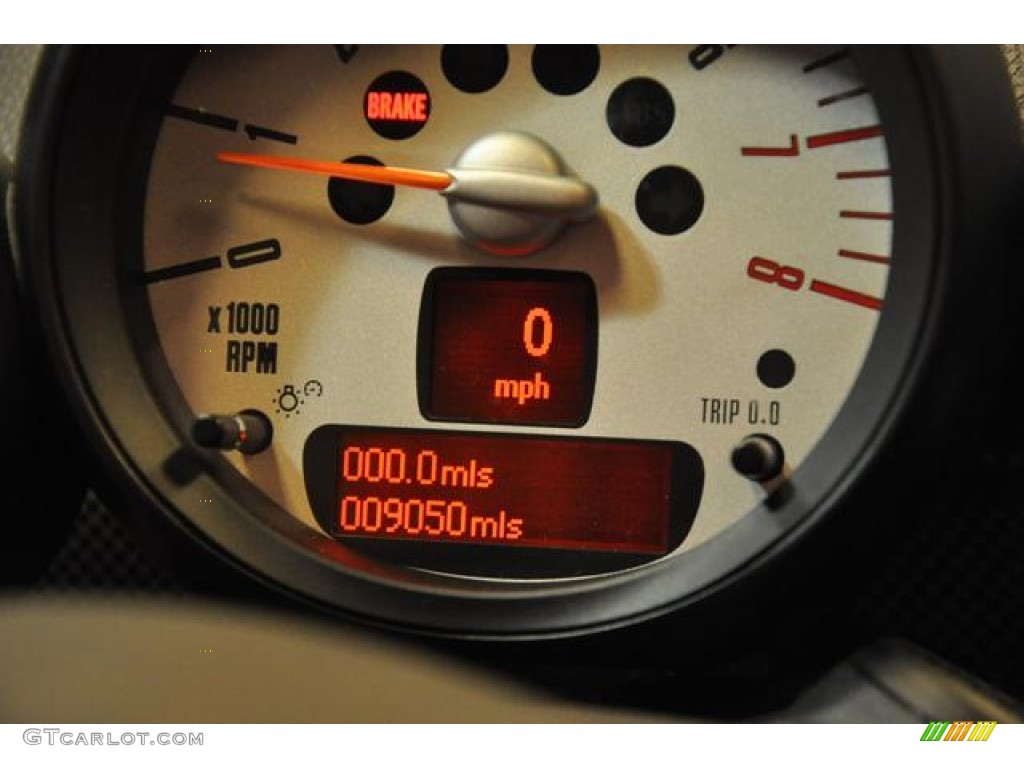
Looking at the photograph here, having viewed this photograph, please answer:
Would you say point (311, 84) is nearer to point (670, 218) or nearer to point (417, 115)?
point (417, 115)

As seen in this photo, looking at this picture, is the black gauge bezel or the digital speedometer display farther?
the digital speedometer display

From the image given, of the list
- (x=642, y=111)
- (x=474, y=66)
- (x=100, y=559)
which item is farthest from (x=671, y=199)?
(x=100, y=559)

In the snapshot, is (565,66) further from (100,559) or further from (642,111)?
(100,559)

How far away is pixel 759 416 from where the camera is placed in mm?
1171

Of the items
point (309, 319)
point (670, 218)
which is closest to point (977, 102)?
point (670, 218)

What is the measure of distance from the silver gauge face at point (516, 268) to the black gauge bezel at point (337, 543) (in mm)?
32

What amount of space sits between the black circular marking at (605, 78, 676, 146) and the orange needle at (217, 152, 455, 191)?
140 millimetres

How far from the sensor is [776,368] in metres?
1.17

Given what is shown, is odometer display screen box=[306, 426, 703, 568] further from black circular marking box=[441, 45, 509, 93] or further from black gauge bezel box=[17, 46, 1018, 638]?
black circular marking box=[441, 45, 509, 93]
